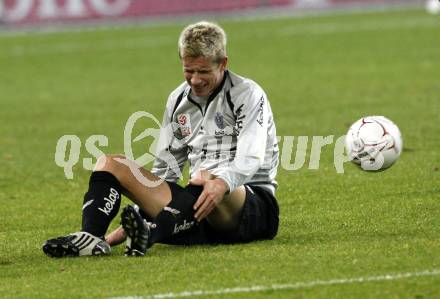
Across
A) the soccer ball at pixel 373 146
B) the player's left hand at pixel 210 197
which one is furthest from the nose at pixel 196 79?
the soccer ball at pixel 373 146

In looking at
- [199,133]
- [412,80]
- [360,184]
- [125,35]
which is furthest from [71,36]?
[199,133]

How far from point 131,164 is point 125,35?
23456 millimetres

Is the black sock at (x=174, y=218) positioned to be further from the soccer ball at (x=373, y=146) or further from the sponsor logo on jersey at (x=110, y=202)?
the soccer ball at (x=373, y=146)

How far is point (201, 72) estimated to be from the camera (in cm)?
749

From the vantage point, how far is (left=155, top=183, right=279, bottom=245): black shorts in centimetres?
758

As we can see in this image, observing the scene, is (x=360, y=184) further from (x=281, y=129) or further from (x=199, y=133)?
(x=281, y=129)

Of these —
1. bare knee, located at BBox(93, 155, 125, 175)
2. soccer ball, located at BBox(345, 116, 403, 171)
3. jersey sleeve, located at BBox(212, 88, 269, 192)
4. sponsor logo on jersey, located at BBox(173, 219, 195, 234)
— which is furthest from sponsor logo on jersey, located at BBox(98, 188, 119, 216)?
soccer ball, located at BBox(345, 116, 403, 171)

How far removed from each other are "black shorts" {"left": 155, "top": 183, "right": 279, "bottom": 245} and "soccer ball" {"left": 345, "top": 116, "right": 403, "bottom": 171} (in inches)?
32.1

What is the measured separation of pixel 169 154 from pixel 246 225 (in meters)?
0.78

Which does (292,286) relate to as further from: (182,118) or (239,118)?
(182,118)

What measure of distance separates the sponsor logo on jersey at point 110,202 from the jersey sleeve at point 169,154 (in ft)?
1.55

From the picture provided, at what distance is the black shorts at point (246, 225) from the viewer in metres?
7.58

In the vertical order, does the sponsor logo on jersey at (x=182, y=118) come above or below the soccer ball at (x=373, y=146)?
above

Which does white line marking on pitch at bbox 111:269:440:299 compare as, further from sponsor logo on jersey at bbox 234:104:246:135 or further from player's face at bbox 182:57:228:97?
player's face at bbox 182:57:228:97
